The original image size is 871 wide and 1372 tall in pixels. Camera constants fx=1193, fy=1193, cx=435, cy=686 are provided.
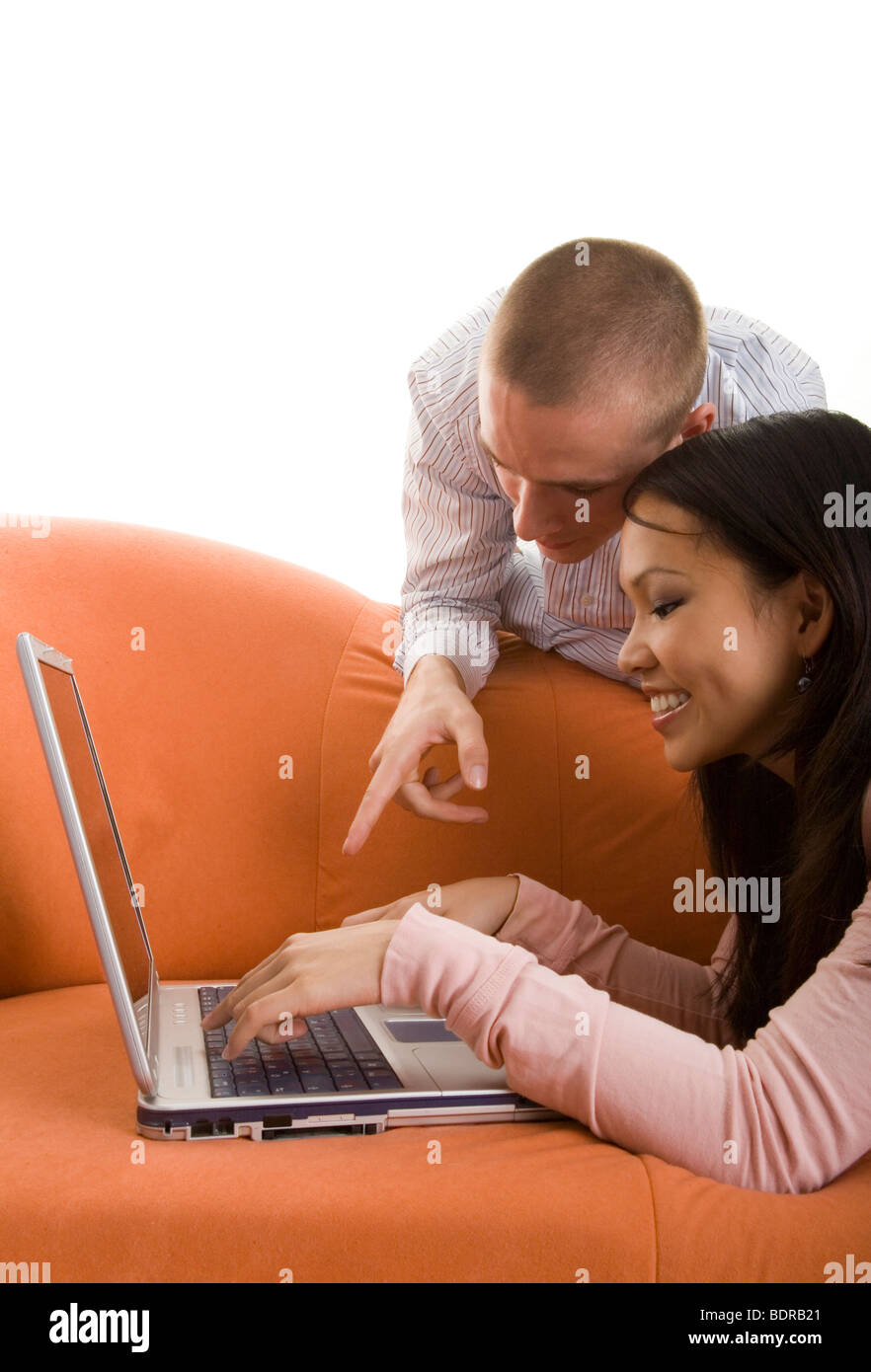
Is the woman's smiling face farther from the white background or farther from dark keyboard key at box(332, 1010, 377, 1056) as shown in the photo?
the white background

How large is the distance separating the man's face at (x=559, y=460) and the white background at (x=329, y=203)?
935mm

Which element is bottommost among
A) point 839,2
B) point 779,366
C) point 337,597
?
point 337,597

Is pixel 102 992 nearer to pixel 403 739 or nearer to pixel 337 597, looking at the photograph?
pixel 403 739

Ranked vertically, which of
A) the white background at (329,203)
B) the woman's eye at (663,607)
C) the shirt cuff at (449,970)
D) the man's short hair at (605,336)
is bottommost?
the shirt cuff at (449,970)

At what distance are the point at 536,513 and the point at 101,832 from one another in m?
0.53

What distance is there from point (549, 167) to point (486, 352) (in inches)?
42.0

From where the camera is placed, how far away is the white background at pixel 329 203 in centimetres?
202

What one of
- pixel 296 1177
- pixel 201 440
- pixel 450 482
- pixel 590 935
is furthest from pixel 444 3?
pixel 296 1177

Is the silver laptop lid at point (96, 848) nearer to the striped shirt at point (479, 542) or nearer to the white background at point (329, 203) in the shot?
the striped shirt at point (479, 542)

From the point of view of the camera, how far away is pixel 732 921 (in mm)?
1235

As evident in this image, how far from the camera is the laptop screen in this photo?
2.86 feet

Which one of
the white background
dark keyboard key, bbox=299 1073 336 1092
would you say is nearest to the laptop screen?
dark keyboard key, bbox=299 1073 336 1092

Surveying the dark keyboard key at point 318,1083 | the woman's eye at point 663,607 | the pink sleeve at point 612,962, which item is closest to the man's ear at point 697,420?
the woman's eye at point 663,607

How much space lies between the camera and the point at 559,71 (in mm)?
2078
